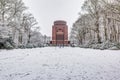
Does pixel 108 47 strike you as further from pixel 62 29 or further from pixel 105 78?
pixel 62 29

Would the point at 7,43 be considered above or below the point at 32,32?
below

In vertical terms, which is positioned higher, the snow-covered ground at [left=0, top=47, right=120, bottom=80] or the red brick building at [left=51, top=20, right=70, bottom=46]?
the red brick building at [left=51, top=20, right=70, bottom=46]

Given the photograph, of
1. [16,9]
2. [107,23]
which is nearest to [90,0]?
[107,23]

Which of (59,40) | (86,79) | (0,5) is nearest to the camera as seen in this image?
(86,79)

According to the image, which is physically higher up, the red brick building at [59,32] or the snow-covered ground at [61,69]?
the red brick building at [59,32]

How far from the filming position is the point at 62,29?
5716 centimetres

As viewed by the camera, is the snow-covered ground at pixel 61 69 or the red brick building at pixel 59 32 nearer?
the snow-covered ground at pixel 61 69

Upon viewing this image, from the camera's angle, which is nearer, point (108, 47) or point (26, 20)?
point (108, 47)

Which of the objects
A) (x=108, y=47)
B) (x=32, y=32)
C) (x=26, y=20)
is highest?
(x=26, y=20)

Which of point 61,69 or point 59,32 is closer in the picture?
point 61,69

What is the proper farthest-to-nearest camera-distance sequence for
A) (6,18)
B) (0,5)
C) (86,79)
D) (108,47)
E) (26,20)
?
(26,20)
(6,18)
(0,5)
(108,47)
(86,79)

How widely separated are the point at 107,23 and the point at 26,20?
23.0m

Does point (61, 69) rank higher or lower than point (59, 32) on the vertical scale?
lower

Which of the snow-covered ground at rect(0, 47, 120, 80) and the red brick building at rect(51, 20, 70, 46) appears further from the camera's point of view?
the red brick building at rect(51, 20, 70, 46)
